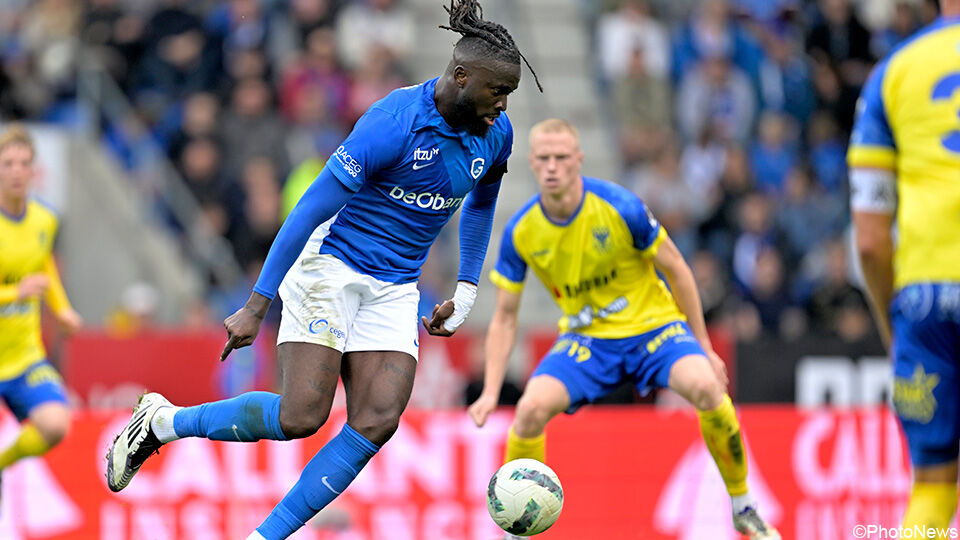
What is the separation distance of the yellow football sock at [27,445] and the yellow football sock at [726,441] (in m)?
4.54

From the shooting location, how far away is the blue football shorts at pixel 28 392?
30.0ft

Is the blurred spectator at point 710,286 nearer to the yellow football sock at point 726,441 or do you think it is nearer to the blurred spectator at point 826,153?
the blurred spectator at point 826,153

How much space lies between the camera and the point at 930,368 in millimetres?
4742

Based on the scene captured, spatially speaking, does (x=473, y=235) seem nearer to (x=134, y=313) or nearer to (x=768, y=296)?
(x=134, y=313)

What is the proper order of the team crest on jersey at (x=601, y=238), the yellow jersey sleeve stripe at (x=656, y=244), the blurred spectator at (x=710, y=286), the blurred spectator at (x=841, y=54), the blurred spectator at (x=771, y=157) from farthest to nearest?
1. the blurred spectator at (x=841, y=54)
2. the blurred spectator at (x=771, y=157)
3. the blurred spectator at (x=710, y=286)
4. the team crest on jersey at (x=601, y=238)
5. the yellow jersey sleeve stripe at (x=656, y=244)

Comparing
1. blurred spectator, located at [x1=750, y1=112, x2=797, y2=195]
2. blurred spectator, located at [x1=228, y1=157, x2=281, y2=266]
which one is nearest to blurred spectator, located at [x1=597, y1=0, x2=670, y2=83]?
blurred spectator, located at [x1=750, y1=112, x2=797, y2=195]

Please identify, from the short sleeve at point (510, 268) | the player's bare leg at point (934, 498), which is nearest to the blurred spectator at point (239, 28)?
the short sleeve at point (510, 268)

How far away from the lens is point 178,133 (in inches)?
620

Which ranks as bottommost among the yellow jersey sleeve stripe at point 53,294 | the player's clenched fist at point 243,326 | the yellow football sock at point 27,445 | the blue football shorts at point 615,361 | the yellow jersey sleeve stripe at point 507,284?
the yellow football sock at point 27,445

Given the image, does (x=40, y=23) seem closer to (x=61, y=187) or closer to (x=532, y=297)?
(x=61, y=187)

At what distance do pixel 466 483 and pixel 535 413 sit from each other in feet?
9.22

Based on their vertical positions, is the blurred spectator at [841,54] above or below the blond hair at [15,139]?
above

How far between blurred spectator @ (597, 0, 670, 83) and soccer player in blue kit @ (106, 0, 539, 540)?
11.1 m

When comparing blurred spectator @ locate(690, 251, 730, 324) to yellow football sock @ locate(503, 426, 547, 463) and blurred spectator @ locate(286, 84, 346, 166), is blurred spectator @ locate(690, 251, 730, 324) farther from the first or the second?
yellow football sock @ locate(503, 426, 547, 463)
